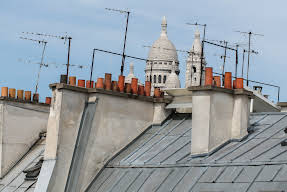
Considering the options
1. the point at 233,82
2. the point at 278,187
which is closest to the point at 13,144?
the point at 233,82

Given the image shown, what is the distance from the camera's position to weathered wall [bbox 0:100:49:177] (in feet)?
128

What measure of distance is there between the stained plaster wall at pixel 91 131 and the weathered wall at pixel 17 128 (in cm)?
820

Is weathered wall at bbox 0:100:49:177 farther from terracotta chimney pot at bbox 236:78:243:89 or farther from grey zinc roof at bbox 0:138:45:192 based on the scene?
terracotta chimney pot at bbox 236:78:243:89

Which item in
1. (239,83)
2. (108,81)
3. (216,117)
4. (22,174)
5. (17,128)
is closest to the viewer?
(216,117)

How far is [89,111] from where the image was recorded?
31781 mm

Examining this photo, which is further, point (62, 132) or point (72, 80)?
point (72, 80)

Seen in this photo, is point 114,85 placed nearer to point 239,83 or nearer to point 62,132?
point 62,132

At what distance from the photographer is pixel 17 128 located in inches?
1569

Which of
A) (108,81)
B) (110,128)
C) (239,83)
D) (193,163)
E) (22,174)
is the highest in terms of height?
(239,83)

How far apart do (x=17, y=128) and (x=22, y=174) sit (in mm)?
3284

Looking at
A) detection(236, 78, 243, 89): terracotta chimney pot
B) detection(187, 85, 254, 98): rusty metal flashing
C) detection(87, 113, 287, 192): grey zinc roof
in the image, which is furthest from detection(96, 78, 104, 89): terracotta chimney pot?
detection(236, 78, 243, 89): terracotta chimney pot

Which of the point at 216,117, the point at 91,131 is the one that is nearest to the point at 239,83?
the point at 216,117

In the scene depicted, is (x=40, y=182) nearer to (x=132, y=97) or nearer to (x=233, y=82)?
(x=132, y=97)

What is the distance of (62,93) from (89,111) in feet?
4.32
